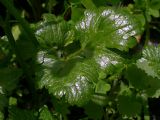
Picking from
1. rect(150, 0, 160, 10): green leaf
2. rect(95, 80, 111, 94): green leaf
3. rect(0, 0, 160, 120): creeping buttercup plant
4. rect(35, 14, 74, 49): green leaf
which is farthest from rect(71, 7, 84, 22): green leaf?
rect(150, 0, 160, 10): green leaf

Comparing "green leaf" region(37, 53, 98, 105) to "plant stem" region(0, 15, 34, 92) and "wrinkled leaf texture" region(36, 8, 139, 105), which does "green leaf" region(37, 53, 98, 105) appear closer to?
"wrinkled leaf texture" region(36, 8, 139, 105)

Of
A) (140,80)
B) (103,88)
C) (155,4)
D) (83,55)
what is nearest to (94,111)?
(103,88)

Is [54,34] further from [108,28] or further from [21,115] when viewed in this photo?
[21,115]

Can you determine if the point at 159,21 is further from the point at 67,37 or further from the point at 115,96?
the point at 67,37

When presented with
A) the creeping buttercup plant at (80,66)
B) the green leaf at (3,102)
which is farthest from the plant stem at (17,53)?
the green leaf at (3,102)

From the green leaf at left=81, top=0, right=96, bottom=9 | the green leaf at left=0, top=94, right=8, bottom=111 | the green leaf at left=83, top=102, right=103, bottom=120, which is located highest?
the green leaf at left=81, top=0, right=96, bottom=9
